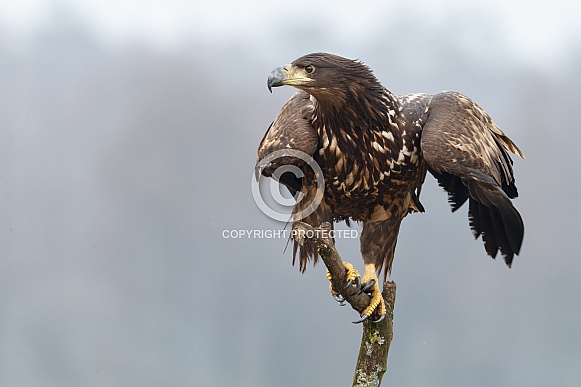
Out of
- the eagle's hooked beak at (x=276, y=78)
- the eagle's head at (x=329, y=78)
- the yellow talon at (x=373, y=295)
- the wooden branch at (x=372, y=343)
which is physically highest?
the eagle's head at (x=329, y=78)

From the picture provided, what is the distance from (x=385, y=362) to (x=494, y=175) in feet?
4.65

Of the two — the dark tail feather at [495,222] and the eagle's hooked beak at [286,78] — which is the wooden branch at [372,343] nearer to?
the dark tail feather at [495,222]

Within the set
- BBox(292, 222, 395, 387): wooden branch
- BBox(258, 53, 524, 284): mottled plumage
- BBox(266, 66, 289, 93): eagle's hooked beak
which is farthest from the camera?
BBox(292, 222, 395, 387): wooden branch

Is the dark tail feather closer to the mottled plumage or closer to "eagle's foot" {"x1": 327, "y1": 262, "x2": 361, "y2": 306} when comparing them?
the mottled plumage

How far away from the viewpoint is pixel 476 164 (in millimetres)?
5277

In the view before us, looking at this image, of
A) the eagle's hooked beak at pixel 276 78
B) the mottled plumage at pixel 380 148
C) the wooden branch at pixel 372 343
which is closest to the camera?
the eagle's hooked beak at pixel 276 78

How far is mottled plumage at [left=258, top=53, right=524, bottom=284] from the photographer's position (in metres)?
5.35

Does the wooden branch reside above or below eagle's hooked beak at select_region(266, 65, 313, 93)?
below

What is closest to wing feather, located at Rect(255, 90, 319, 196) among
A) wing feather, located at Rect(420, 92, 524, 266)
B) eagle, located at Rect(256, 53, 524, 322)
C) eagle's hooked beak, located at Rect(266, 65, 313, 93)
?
eagle, located at Rect(256, 53, 524, 322)

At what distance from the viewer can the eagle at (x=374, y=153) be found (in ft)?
17.6

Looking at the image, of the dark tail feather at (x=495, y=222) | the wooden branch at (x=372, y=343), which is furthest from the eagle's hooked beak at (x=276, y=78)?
the dark tail feather at (x=495, y=222)

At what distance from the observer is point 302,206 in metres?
5.74

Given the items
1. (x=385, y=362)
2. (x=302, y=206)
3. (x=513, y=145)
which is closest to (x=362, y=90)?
(x=302, y=206)

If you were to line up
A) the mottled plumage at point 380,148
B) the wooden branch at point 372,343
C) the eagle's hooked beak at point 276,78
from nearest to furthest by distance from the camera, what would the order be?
the eagle's hooked beak at point 276,78, the mottled plumage at point 380,148, the wooden branch at point 372,343
